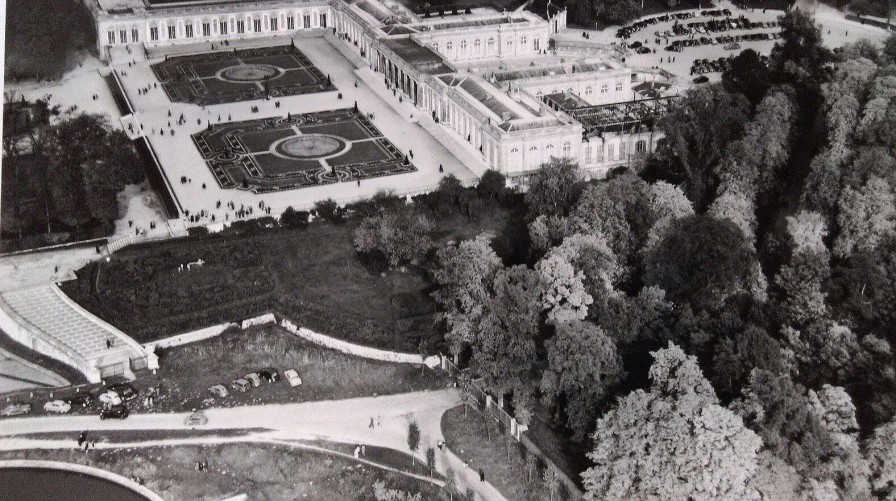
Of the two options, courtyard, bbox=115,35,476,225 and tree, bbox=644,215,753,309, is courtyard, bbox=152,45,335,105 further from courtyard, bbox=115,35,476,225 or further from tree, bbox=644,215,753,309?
tree, bbox=644,215,753,309

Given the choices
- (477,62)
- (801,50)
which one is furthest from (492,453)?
(477,62)

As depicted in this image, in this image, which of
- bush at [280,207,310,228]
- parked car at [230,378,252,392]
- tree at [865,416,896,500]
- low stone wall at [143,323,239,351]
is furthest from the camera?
bush at [280,207,310,228]

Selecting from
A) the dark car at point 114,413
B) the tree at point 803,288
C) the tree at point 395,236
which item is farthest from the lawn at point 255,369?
the tree at point 803,288

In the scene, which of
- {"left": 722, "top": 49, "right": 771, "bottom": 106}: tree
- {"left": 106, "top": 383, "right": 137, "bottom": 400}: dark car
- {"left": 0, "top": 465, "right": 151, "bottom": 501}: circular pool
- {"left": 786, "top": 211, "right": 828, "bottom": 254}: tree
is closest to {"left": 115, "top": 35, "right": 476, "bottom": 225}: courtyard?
{"left": 106, "top": 383, "right": 137, "bottom": 400}: dark car

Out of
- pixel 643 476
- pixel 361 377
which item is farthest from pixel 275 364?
pixel 643 476

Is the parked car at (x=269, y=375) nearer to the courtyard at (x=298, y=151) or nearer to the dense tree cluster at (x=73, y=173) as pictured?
the dense tree cluster at (x=73, y=173)
